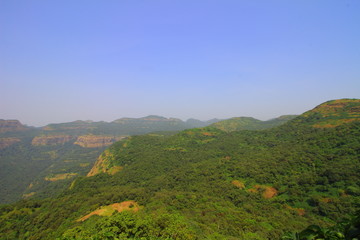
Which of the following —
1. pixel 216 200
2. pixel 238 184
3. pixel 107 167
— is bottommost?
pixel 107 167

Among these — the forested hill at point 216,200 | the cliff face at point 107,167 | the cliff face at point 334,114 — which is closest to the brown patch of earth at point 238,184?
the forested hill at point 216,200

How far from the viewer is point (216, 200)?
48438mm

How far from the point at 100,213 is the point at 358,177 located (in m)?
66.7

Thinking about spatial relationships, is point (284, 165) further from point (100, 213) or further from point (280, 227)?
point (100, 213)

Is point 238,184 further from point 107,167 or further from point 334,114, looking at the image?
point 334,114

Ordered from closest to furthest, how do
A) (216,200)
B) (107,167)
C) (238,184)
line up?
1. (216,200)
2. (238,184)
3. (107,167)

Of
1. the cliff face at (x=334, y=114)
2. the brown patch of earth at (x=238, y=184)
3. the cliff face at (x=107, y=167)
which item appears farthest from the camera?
the cliff face at (x=107, y=167)

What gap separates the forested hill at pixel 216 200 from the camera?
29.9 m

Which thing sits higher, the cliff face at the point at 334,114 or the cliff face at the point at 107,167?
the cliff face at the point at 334,114

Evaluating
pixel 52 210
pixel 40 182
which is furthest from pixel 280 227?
pixel 40 182

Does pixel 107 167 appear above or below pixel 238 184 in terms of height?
below

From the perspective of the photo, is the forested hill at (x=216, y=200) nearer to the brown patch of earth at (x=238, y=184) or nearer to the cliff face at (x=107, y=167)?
the brown patch of earth at (x=238, y=184)

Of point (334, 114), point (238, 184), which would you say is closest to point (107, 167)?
point (238, 184)

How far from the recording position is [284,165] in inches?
2398
